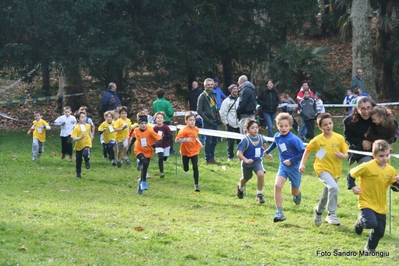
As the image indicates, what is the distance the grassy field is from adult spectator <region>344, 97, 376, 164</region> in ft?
3.90

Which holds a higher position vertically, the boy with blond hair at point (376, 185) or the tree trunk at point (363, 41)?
the tree trunk at point (363, 41)

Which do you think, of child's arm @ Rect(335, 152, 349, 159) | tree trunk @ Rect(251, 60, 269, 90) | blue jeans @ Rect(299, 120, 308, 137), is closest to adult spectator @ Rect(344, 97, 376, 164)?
child's arm @ Rect(335, 152, 349, 159)

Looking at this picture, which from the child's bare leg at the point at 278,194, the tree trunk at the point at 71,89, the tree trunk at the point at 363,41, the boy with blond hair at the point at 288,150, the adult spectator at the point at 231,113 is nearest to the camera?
the child's bare leg at the point at 278,194

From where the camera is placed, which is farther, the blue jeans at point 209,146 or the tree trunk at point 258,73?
the tree trunk at point 258,73

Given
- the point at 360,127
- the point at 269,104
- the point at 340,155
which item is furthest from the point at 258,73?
the point at 340,155

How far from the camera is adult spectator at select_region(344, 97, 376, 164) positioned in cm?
1143

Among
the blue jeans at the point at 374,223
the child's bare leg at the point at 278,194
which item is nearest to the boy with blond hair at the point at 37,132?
the child's bare leg at the point at 278,194

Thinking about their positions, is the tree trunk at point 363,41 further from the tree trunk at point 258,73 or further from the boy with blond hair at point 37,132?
the boy with blond hair at point 37,132

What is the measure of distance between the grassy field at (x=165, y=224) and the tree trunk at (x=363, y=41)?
1317 centimetres

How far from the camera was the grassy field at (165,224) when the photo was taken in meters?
9.45

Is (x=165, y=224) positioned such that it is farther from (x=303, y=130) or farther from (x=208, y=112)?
(x=303, y=130)

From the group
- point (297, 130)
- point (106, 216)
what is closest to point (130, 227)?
point (106, 216)

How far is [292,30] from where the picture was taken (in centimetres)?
3041

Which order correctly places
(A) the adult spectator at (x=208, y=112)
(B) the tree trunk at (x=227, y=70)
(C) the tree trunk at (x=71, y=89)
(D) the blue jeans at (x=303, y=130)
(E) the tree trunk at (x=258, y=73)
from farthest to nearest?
(E) the tree trunk at (x=258, y=73), (B) the tree trunk at (x=227, y=70), (C) the tree trunk at (x=71, y=89), (D) the blue jeans at (x=303, y=130), (A) the adult spectator at (x=208, y=112)
